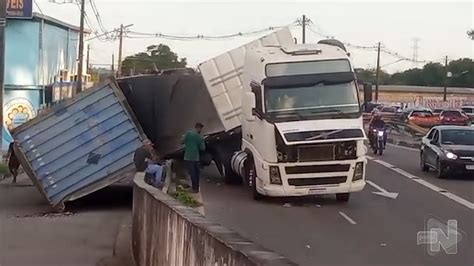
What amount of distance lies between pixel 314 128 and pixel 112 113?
664 cm

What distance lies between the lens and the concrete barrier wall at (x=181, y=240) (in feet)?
18.8

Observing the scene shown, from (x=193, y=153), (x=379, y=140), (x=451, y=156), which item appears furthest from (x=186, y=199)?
(x=379, y=140)

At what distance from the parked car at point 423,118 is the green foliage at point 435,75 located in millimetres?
59044

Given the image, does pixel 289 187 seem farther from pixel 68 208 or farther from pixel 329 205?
pixel 68 208

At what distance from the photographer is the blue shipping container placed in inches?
904

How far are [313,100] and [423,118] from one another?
44220mm

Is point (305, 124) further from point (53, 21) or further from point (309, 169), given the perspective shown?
point (53, 21)

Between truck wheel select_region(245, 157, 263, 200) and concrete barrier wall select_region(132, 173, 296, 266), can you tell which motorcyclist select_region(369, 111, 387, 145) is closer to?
truck wheel select_region(245, 157, 263, 200)

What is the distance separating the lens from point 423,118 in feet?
206

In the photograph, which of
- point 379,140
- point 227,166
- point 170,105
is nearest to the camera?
point 227,166

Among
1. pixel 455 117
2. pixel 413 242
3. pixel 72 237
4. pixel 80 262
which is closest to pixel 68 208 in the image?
pixel 72 237

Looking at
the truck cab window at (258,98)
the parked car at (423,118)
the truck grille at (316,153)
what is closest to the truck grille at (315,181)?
the truck grille at (316,153)

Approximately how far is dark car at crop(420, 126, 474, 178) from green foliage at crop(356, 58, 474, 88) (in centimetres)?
9590

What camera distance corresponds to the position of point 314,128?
19.6 m
